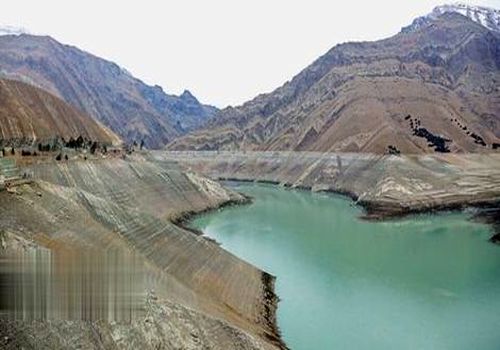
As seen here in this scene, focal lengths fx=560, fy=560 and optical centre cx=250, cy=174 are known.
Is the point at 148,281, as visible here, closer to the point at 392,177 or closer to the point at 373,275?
the point at 373,275

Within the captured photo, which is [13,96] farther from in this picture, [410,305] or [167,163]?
[410,305]

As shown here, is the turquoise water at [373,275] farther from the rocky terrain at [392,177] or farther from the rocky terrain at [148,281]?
the rocky terrain at [392,177]

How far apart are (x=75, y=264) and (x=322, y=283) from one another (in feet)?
73.9

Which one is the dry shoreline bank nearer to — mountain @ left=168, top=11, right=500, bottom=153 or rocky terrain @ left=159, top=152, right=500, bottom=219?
rocky terrain @ left=159, top=152, right=500, bottom=219

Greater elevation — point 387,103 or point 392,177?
point 387,103

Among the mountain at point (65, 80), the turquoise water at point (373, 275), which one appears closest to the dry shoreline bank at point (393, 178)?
the turquoise water at point (373, 275)

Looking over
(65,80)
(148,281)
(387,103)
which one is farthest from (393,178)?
(65,80)

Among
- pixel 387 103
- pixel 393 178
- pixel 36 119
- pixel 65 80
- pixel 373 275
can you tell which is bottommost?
pixel 373 275

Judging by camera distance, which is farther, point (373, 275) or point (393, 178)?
point (393, 178)

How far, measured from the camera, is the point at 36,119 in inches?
2489

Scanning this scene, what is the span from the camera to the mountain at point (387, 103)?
10144cm

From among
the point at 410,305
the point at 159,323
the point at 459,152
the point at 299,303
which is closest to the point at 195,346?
the point at 159,323

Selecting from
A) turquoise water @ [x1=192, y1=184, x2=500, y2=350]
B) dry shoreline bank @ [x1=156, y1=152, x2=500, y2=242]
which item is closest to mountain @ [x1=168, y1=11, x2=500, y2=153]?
dry shoreline bank @ [x1=156, y1=152, x2=500, y2=242]

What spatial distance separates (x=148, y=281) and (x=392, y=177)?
192 ft
